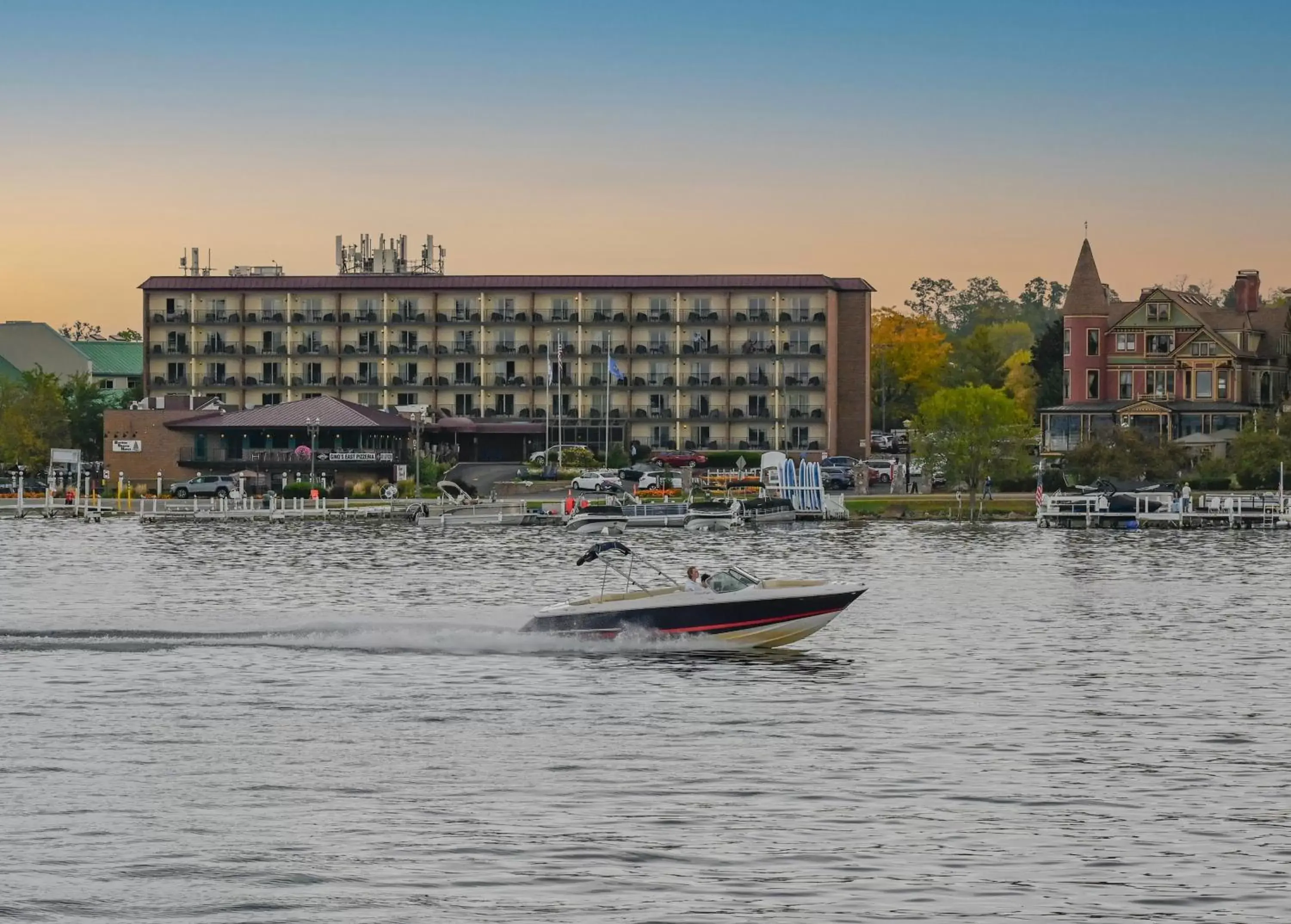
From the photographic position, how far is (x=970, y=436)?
454ft

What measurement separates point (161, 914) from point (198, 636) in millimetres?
29560

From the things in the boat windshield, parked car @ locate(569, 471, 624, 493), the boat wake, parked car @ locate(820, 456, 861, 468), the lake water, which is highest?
parked car @ locate(820, 456, 861, 468)

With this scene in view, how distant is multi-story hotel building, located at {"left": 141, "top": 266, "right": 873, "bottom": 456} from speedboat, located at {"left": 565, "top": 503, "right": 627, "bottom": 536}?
5811 cm

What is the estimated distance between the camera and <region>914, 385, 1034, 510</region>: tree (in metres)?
138

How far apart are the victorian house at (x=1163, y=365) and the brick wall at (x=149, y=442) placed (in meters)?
74.4

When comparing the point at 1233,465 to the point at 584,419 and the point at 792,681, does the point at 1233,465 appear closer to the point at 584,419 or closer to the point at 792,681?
the point at 584,419

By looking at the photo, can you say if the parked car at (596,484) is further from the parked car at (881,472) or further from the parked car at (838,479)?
the parked car at (881,472)

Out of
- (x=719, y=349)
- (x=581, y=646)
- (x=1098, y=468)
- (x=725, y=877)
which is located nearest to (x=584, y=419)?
(x=719, y=349)

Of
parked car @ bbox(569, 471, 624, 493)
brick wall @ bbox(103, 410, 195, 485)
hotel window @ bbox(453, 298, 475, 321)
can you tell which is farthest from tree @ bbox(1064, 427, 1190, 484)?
brick wall @ bbox(103, 410, 195, 485)

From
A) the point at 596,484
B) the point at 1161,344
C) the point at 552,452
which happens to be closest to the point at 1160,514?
the point at 596,484

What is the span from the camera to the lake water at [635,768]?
25.1 metres

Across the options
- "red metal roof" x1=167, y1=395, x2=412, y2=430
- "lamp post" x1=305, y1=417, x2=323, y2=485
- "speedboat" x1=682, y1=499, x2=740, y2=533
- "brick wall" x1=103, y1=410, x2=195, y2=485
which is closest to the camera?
"speedboat" x1=682, y1=499, x2=740, y2=533

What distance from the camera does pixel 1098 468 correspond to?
14338cm

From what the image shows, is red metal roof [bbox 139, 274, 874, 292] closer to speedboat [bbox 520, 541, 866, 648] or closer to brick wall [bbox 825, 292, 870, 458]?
brick wall [bbox 825, 292, 870, 458]
